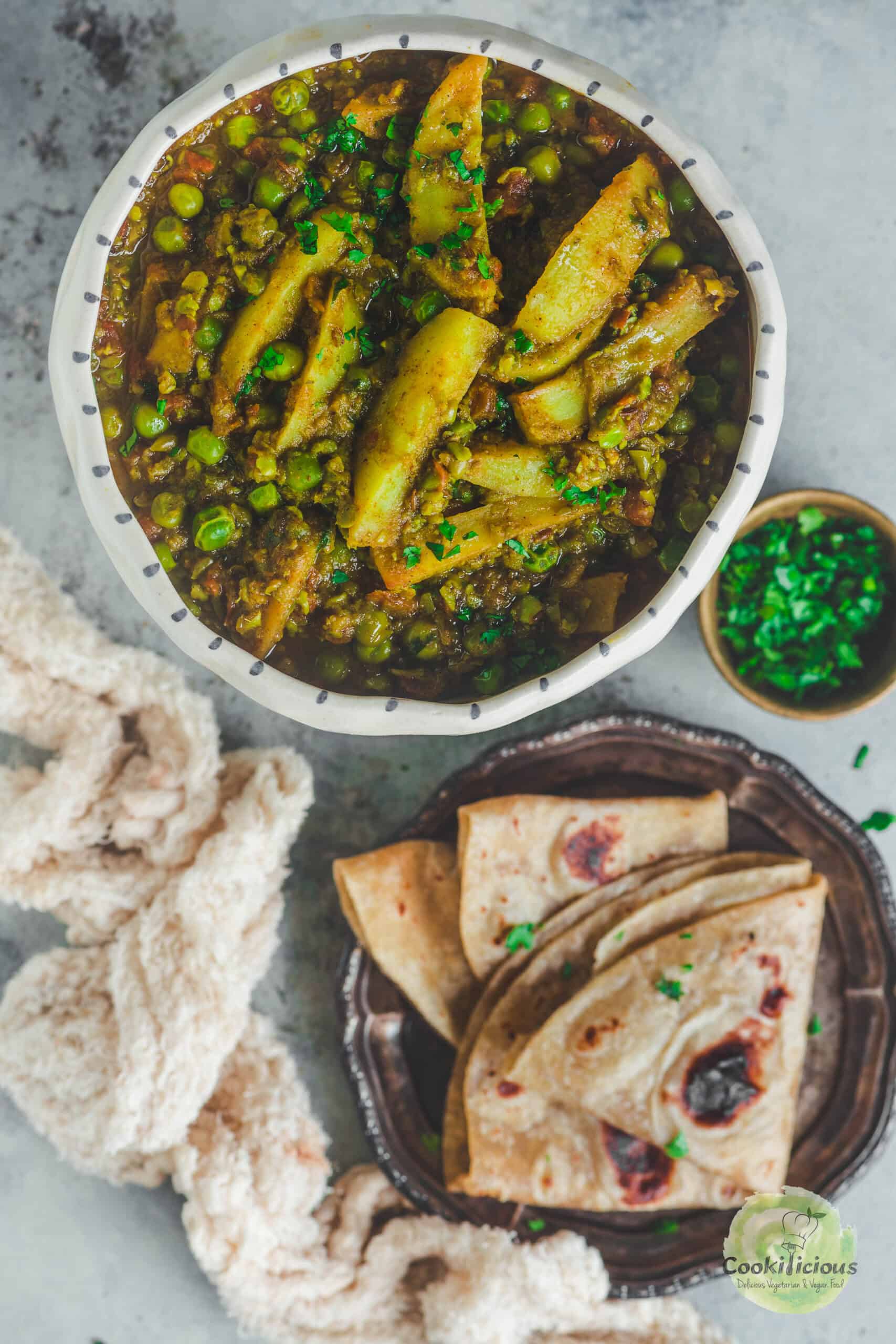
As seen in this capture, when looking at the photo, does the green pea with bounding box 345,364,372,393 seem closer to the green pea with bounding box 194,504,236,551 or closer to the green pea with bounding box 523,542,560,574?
the green pea with bounding box 194,504,236,551

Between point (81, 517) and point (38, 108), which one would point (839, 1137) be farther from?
point (38, 108)

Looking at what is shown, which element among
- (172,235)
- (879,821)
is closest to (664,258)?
(172,235)

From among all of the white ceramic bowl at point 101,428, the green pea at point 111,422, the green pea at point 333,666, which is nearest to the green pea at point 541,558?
the white ceramic bowl at point 101,428

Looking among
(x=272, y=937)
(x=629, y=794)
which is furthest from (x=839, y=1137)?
(x=272, y=937)

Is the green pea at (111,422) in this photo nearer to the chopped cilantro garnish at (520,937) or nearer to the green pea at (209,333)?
the green pea at (209,333)

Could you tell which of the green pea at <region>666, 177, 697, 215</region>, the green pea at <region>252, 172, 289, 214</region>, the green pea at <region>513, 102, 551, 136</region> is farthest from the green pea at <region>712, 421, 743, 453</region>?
the green pea at <region>252, 172, 289, 214</region>

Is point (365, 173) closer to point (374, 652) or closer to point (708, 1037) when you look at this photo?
point (374, 652)
